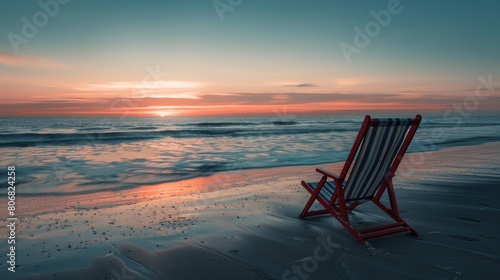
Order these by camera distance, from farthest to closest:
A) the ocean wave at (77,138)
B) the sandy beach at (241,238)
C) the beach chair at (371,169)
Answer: the ocean wave at (77,138) < the beach chair at (371,169) < the sandy beach at (241,238)

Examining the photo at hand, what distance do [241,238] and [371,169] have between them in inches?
69.9

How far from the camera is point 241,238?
14.2 ft

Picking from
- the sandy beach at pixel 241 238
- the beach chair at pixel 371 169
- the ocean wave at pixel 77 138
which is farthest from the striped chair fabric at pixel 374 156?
the ocean wave at pixel 77 138

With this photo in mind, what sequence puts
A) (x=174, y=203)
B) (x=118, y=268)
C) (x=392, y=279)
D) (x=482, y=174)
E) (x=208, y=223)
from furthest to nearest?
(x=482, y=174), (x=174, y=203), (x=208, y=223), (x=118, y=268), (x=392, y=279)

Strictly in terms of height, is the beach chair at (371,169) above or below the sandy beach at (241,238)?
above

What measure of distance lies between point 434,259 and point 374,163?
1194 millimetres

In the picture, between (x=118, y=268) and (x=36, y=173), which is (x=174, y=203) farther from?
(x=36, y=173)

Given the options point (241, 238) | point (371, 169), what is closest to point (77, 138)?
point (241, 238)

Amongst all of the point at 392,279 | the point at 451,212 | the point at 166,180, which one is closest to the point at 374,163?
the point at 392,279

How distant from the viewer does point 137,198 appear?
674cm

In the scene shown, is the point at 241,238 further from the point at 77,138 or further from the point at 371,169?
the point at 77,138

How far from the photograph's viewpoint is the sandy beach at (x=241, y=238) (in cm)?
339

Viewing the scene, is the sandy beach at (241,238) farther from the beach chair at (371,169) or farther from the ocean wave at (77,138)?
the ocean wave at (77,138)

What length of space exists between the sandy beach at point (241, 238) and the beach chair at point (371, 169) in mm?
158
